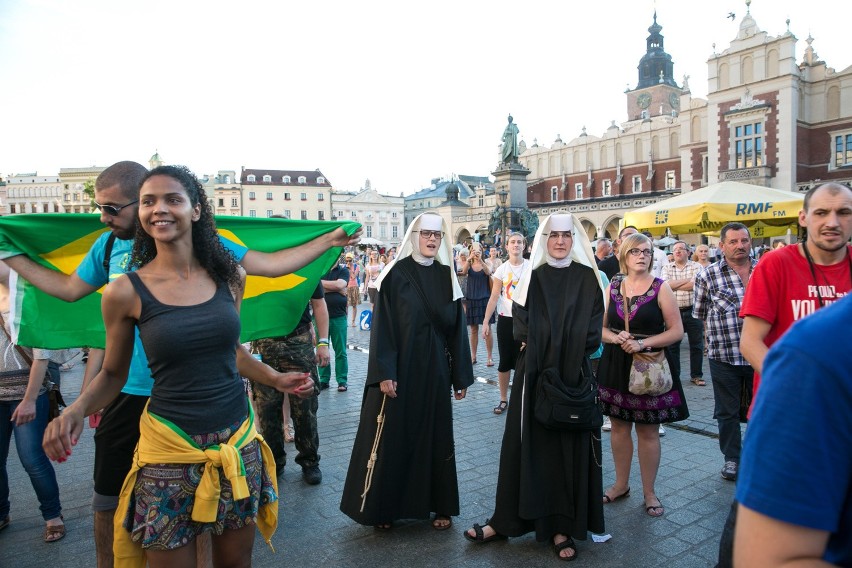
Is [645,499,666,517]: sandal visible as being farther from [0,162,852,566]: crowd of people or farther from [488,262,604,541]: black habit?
[488,262,604,541]: black habit

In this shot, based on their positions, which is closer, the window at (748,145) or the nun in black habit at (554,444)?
the nun in black habit at (554,444)

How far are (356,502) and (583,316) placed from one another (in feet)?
6.69

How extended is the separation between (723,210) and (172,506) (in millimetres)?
9910

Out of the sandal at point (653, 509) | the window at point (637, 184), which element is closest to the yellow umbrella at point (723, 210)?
the sandal at point (653, 509)

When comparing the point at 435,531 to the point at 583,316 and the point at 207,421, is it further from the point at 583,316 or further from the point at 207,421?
the point at 207,421

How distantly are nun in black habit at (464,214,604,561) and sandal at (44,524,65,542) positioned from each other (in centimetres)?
283

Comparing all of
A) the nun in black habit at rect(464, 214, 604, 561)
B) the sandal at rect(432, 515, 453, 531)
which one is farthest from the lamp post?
the sandal at rect(432, 515, 453, 531)

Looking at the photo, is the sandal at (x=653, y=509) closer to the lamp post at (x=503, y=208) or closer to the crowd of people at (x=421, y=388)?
the crowd of people at (x=421, y=388)

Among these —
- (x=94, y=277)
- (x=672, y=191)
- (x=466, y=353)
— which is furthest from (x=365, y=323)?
(x=672, y=191)

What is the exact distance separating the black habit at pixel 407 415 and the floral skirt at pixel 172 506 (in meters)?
1.77

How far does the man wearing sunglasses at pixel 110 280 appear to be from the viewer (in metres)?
2.73

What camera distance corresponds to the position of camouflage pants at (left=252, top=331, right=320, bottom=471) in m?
5.14

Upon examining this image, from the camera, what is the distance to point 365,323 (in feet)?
45.6

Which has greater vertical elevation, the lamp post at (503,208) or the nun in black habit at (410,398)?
the lamp post at (503,208)
